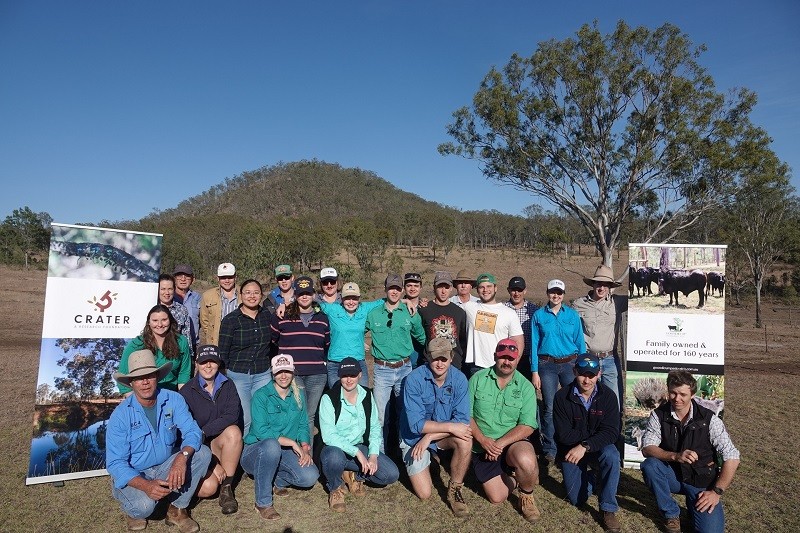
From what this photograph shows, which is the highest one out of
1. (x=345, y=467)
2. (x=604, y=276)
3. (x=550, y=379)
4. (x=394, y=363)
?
(x=604, y=276)

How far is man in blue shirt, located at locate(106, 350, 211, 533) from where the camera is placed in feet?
12.9

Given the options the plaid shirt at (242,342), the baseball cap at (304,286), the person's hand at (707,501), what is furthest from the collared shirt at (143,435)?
the person's hand at (707,501)

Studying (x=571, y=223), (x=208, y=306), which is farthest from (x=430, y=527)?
(x=571, y=223)

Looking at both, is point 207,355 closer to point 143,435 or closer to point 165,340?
point 165,340

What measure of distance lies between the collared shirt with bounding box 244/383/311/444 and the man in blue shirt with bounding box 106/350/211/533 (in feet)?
1.53

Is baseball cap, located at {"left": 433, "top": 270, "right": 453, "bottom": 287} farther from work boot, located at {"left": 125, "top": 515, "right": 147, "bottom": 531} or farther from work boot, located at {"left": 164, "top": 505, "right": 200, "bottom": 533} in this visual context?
work boot, located at {"left": 125, "top": 515, "right": 147, "bottom": 531}

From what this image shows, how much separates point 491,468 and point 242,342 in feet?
9.01

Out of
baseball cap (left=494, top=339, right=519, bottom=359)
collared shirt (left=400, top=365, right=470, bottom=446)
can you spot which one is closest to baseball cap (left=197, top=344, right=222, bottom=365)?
collared shirt (left=400, top=365, right=470, bottom=446)

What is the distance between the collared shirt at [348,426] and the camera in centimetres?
470

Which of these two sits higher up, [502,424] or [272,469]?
[502,424]

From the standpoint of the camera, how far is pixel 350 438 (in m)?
4.75

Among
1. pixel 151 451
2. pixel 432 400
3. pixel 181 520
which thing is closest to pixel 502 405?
pixel 432 400

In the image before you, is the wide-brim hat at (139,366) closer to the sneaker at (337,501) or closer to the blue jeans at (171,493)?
the blue jeans at (171,493)

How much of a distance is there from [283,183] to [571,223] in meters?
88.6
